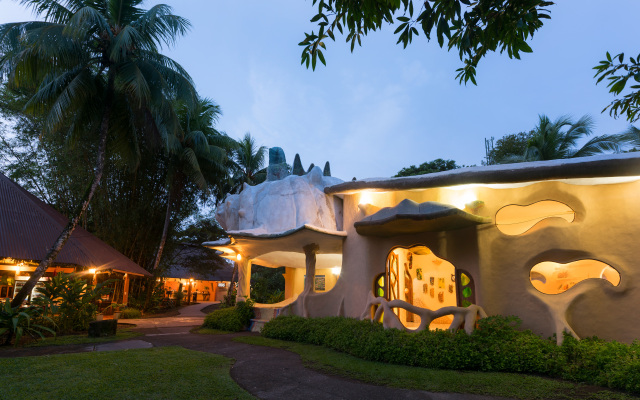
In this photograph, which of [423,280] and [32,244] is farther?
[423,280]

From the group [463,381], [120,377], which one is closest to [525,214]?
[463,381]

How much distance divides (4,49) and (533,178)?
1562cm

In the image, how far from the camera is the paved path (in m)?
5.73

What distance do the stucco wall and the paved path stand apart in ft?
12.8

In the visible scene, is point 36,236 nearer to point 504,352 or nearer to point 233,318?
point 233,318

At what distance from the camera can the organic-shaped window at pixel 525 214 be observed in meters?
11.3

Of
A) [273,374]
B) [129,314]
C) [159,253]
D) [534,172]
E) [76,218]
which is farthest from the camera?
[159,253]

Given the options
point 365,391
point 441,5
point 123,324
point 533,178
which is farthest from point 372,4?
point 123,324

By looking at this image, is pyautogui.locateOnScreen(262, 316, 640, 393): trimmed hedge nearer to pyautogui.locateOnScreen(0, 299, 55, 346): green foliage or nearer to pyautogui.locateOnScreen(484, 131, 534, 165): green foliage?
pyautogui.locateOnScreen(0, 299, 55, 346): green foliage

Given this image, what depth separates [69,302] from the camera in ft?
41.2

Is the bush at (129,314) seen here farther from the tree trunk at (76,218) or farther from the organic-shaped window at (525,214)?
the organic-shaped window at (525,214)

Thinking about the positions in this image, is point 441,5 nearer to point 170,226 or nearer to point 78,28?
point 78,28

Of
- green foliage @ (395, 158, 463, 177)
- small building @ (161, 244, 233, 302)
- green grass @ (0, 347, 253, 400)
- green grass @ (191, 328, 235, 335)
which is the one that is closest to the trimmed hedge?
green grass @ (0, 347, 253, 400)

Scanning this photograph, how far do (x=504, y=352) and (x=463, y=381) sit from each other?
1498 millimetres
